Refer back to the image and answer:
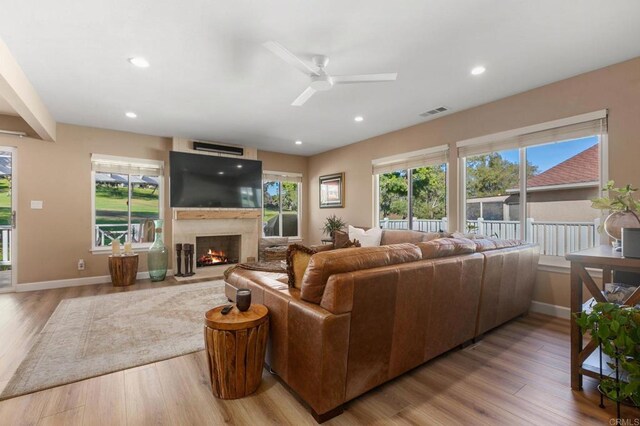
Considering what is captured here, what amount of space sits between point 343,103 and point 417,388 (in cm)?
331

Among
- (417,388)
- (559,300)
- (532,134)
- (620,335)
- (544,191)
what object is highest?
(532,134)

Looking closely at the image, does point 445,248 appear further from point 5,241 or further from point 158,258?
point 5,241

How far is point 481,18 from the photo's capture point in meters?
2.15

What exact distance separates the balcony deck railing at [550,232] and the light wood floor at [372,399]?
152 cm

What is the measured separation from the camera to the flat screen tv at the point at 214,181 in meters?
5.28

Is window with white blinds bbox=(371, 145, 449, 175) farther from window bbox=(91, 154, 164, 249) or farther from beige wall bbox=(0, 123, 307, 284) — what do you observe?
beige wall bbox=(0, 123, 307, 284)

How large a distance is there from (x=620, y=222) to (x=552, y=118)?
1727 mm

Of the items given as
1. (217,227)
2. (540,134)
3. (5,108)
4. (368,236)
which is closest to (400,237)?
(368,236)

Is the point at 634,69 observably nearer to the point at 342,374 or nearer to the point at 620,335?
the point at 620,335

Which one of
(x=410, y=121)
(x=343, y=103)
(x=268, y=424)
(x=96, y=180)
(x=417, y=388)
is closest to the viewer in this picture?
(x=268, y=424)

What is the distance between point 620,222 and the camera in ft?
6.81

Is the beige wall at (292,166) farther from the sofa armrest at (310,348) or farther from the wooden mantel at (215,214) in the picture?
the sofa armrest at (310,348)

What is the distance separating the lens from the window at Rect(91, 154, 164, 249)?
16.3 ft

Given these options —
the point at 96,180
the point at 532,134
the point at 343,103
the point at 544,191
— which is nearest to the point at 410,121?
the point at 343,103
